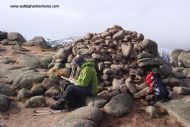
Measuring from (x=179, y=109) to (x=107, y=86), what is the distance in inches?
207

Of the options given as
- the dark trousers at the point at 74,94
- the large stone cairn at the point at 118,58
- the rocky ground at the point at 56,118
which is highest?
the large stone cairn at the point at 118,58

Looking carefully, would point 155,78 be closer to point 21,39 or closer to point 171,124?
point 171,124

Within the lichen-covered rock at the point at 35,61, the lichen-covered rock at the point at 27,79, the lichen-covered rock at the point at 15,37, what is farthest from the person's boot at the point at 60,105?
the lichen-covered rock at the point at 15,37

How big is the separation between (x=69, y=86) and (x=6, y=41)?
82.3 feet

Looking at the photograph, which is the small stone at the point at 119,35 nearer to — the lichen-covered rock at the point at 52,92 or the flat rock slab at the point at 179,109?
the lichen-covered rock at the point at 52,92

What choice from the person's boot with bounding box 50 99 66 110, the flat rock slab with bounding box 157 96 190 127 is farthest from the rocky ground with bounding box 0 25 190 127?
the person's boot with bounding box 50 99 66 110

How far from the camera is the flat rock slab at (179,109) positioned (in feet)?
61.3

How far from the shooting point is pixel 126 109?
1998cm

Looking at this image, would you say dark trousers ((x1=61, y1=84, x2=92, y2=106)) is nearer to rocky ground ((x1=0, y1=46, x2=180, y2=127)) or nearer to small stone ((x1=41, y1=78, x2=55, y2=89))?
rocky ground ((x1=0, y1=46, x2=180, y2=127))

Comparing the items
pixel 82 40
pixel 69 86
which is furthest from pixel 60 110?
pixel 82 40

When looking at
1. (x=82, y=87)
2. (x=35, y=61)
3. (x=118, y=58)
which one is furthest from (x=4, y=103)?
(x=35, y=61)

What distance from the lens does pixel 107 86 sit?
76.9 feet

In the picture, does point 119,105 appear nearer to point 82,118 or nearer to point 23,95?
point 82,118

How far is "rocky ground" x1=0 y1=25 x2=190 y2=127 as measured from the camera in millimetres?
19344
